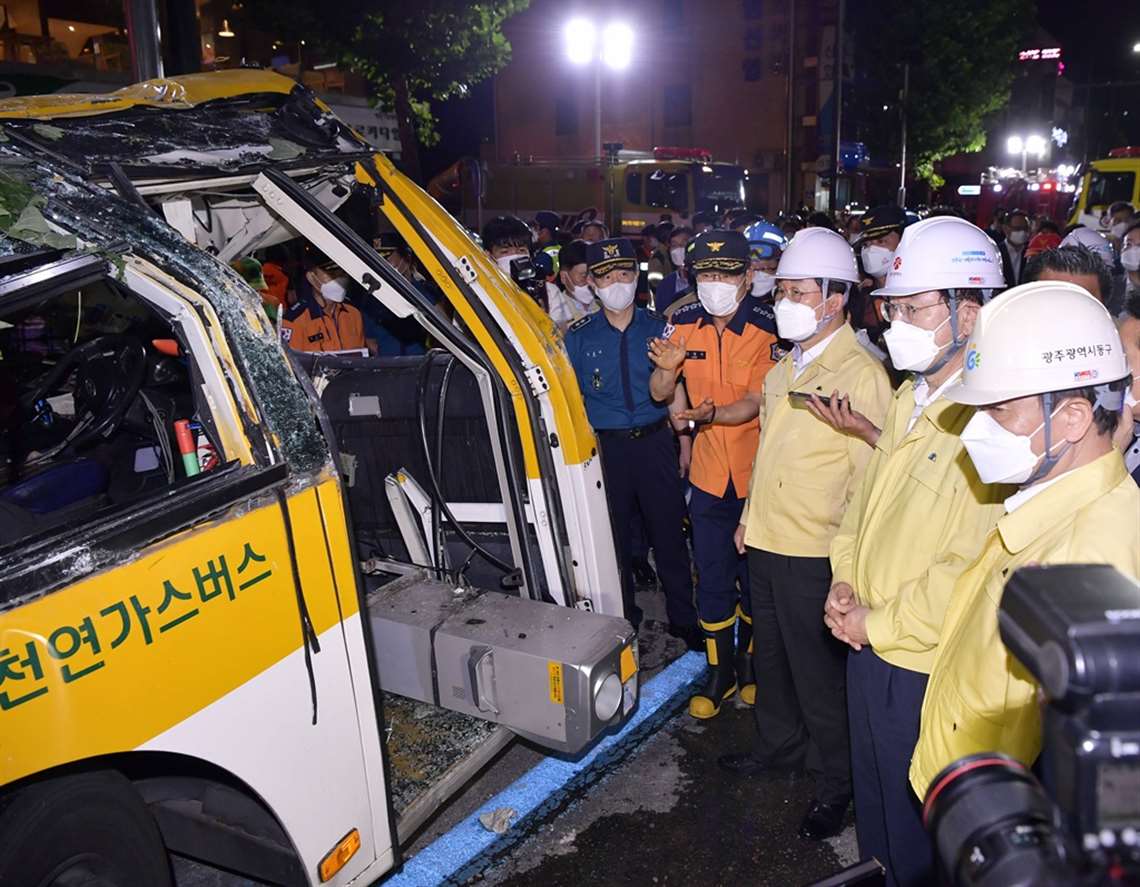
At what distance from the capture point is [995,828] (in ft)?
3.39

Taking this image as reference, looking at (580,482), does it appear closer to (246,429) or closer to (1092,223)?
(246,429)

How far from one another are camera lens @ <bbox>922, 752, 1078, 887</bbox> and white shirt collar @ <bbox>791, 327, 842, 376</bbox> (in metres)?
2.60

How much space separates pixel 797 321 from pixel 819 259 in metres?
0.26

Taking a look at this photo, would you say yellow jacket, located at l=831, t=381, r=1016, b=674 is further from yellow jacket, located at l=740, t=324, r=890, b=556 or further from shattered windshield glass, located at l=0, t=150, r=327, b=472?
shattered windshield glass, located at l=0, t=150, r=327, b=472

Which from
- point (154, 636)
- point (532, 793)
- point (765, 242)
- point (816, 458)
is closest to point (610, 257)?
point (765, 242)

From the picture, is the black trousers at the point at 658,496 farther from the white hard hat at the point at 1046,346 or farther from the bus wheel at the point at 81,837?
the bus wheel at the point at 81,837

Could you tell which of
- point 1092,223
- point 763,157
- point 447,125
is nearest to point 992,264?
point 1092,223

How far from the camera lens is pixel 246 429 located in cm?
233

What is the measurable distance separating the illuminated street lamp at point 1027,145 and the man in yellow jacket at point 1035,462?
2220 inches

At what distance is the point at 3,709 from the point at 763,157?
34.9m

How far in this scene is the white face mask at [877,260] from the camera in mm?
6230

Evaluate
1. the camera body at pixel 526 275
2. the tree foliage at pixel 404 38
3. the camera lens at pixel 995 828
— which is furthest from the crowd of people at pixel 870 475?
the tree foliage at pixel 404 38

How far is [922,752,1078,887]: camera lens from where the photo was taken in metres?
0.98

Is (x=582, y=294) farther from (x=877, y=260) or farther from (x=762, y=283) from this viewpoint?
(x=877, y=260)
